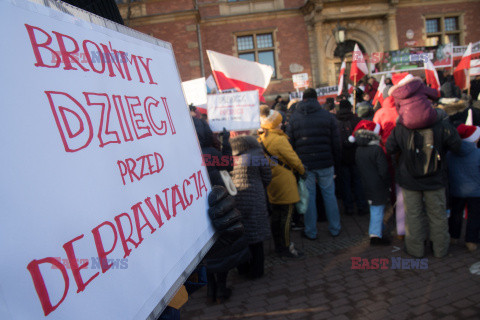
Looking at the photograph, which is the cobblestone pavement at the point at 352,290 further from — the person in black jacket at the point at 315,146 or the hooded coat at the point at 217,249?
the person in black jacket at the point at 315,146

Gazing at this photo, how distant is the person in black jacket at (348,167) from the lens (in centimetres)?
552

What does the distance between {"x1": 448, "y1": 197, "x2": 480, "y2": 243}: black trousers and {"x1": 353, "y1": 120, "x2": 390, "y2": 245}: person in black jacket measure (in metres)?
0.70

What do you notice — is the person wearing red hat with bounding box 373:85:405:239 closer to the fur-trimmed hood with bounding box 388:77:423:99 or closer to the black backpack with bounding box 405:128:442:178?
the black backpack with bounding box 405:128:442:178

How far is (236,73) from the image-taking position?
4.91 m

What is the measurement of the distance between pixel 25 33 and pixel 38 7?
10cm

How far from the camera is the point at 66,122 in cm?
87

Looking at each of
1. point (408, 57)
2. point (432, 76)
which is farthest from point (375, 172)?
point (408, 57)

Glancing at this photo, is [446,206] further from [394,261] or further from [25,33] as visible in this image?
[25,33]

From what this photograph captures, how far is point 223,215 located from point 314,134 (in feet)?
11.3


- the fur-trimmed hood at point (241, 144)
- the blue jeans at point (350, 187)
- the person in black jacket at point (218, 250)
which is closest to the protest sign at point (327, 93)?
the blue jeans at point (350, 187)

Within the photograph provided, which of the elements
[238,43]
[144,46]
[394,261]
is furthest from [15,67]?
[238,43]

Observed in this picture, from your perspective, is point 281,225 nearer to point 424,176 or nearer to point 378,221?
point 378,221

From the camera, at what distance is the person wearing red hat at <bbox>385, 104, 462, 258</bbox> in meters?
3.48

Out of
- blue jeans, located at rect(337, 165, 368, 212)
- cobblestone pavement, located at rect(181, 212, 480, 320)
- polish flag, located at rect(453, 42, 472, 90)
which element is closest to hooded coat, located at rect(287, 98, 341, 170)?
blue jeans, located at rect(337, 165, 368, 212)
